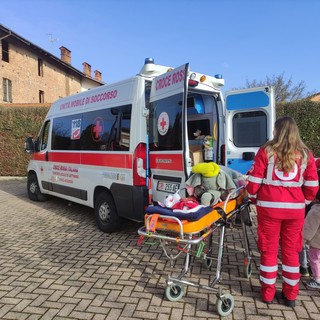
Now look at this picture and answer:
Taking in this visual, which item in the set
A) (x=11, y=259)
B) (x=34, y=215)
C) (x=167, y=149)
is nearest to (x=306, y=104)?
(x=167, y=149)

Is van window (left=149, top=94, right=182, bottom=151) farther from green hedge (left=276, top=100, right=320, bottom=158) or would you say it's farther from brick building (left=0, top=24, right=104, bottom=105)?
brick building (left=0, top=24, right=104, bottom=105)

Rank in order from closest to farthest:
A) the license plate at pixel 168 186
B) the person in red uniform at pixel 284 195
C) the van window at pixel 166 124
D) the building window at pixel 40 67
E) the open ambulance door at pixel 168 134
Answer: the person in red uniform at pixel 284 195 < the open ambulance door at pixel 168 134 < the van window at pixel 166 124 < the license plate at pixel 168 186 < the building window at pixel 40 67

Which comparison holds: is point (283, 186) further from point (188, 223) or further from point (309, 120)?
point (309, 120)

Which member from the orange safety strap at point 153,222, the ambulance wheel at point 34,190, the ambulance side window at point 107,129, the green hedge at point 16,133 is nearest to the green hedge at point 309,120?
the ambulance side window at point 107,129

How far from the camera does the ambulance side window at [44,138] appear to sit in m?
7.64

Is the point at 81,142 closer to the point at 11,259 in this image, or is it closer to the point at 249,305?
the point at 11,259

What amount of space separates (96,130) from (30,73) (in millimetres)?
20318

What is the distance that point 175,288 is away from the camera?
326cm

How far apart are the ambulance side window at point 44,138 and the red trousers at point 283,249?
5933 millimetres

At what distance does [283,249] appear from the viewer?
3.14 m

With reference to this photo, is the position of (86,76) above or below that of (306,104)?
above

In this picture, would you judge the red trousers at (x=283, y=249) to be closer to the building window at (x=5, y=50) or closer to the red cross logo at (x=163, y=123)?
the red cross logo at (x=163, y=123)

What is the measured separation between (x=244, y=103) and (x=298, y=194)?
14.0 ft

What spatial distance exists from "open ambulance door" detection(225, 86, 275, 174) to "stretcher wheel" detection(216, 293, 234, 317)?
4.34 metres
